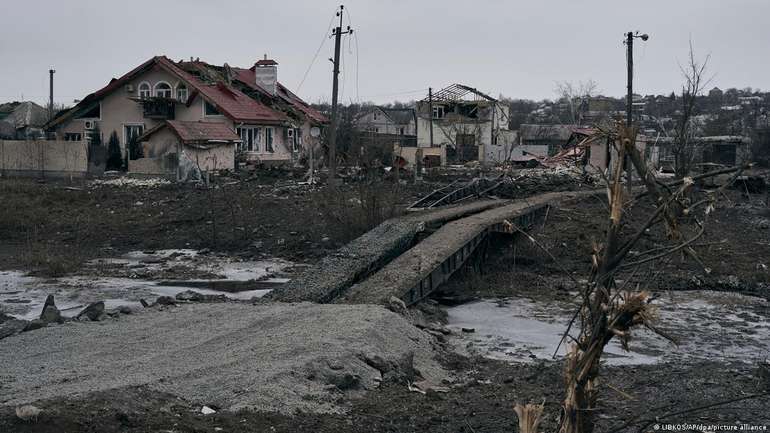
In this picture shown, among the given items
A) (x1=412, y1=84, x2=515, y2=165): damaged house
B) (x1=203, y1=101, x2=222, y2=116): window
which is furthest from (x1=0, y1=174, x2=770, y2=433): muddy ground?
(x1=412, y1=84, x2=515, y2=165): damaged house

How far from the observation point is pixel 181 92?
42500 mm

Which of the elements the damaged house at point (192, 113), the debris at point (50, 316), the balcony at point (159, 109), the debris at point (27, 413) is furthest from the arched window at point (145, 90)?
the debris at point (27, 413)

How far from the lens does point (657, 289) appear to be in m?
15.2

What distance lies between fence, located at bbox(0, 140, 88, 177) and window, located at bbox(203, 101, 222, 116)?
6.63 meters

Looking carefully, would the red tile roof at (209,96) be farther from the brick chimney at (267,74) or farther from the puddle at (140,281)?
the puddle at (140,281)

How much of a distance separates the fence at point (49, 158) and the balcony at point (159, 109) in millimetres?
5656

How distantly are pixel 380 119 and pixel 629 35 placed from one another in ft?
226

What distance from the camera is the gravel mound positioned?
25.6 ft

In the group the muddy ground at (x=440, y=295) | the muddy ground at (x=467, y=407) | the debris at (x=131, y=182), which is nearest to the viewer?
the muddy ground at (x=467, y=407)

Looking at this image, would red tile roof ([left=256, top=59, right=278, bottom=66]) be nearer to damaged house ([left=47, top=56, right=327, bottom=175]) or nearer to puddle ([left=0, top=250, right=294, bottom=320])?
damaged house ([left=47, top=56, right=327, bottom=175])

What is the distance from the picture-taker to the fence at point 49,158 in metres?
36.2

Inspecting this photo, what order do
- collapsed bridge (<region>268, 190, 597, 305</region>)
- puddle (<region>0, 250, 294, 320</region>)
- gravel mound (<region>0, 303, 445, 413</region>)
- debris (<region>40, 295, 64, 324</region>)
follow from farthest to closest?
puddle (<region>0, 250, 294, 320</region>), collapsed bridge (<region>268, 190, 597, 305</region>), debris (<region>40, 295, 64, 324</region>), gravel mound (<region>0, 303, 445, 413</region>)

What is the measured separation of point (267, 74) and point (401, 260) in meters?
35.3

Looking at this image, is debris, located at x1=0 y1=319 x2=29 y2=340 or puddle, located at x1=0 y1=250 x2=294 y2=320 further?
puddle, located at x1=0 y1=250 x2=294 y2=320
